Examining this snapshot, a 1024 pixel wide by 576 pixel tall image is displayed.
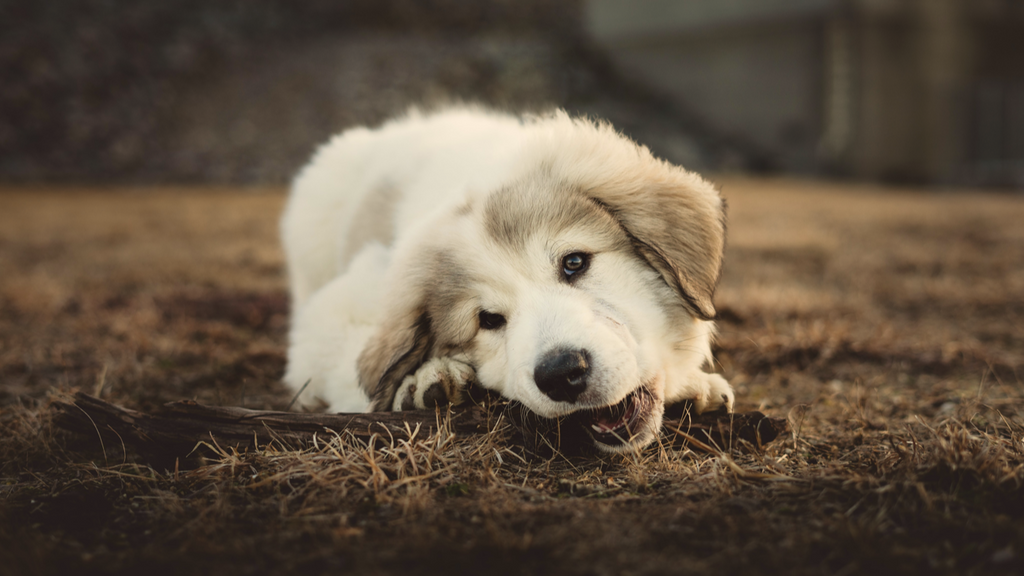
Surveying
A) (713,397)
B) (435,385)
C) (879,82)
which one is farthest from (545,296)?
(879,82)

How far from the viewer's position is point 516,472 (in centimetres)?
194

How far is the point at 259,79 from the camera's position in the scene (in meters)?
18.9

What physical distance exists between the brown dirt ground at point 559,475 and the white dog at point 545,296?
9.6 inches

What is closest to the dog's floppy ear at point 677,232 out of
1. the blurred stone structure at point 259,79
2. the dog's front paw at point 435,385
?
the dog's front paw at point 435,385

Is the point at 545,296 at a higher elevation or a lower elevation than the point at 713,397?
higher

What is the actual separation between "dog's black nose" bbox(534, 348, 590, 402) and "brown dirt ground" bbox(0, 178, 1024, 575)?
0.23 meters

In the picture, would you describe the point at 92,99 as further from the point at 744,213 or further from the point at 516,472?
the point at 516,472

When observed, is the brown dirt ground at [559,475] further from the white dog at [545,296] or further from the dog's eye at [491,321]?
the dog's eye at [491,321]

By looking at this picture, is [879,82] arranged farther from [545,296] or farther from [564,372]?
[564,372]

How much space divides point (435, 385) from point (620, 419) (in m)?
0.57

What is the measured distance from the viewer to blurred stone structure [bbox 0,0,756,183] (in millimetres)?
15719

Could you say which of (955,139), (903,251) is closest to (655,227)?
(903,251)

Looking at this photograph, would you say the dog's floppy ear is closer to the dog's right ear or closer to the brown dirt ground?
the brown dirt ground

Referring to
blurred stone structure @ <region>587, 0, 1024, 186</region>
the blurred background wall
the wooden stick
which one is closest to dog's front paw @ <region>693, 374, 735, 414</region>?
the wooden stick
